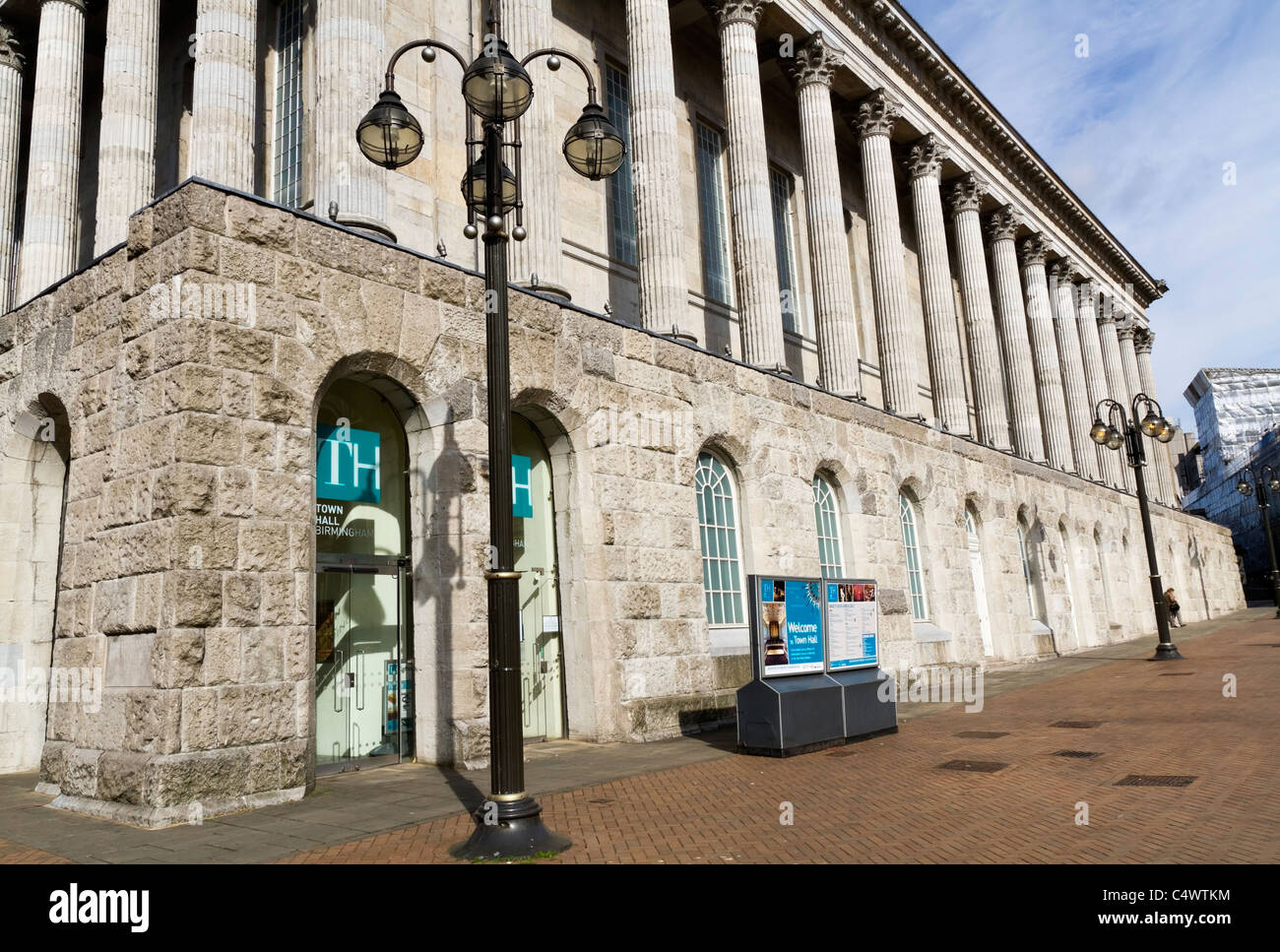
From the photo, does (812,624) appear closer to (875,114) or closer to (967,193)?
(875,114)

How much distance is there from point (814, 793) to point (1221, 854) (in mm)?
3783

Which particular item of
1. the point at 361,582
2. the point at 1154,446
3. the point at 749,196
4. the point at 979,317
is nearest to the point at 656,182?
the point at 749,196

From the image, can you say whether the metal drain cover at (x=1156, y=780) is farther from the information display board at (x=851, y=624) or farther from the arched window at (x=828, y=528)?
the arched window at (x=828, y=528)

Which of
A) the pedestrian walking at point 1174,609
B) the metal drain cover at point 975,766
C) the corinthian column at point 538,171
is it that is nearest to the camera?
the metal drain cover at point 975,766

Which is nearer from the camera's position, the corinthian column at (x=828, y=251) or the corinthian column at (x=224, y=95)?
the corinthian column at (x=224, y=95)

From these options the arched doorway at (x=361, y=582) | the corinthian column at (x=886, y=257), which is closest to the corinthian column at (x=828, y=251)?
the corinthian column at (x=886, y=257)

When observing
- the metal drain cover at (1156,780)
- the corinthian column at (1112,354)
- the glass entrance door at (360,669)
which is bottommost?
the metal drain cover at (1156,780)

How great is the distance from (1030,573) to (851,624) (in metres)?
20.1

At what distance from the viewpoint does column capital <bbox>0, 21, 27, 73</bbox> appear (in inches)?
811

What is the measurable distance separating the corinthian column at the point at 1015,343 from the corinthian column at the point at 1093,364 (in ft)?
27.1

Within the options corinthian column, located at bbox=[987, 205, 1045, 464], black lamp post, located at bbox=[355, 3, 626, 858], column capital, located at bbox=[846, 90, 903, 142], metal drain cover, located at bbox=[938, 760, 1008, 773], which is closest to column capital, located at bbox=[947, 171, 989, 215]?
corinthian column, located at bbox=[987, 205, 1045, 464]

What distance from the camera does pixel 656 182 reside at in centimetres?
1872

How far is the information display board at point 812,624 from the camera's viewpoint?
12484mm
